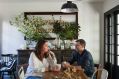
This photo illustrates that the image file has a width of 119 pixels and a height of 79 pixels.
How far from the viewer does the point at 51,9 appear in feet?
26.7

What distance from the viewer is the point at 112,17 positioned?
7133mm

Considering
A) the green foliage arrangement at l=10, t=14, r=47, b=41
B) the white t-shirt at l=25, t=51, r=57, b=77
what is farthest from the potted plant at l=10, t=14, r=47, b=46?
the white t-shirt at l=25, t=51, r=57, b=77

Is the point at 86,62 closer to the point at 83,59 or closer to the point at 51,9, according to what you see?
the point at 83,59

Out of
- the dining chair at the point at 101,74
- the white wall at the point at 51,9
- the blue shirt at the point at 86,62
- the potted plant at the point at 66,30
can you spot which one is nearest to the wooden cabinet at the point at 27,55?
the potted plant at the point at 66,30

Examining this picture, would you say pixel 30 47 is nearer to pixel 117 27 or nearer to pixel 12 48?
pixel 12 48

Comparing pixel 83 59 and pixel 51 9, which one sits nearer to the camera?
pixel 83 59

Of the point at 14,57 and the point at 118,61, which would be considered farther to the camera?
the point at 14,57

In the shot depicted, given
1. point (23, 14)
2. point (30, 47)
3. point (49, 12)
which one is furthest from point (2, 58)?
point (49, 12)

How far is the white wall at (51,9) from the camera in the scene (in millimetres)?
8133

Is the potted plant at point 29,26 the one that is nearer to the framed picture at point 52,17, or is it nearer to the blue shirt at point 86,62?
the framed picture at point 52,17

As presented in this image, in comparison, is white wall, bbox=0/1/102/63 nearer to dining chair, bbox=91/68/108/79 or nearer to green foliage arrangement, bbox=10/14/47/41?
green foliage arrangement, bbox=10/14/47/41

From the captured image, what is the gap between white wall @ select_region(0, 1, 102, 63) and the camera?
8.13m

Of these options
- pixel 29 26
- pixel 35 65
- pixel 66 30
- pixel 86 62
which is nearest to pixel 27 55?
pixel 29 26

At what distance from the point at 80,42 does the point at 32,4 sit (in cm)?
384
